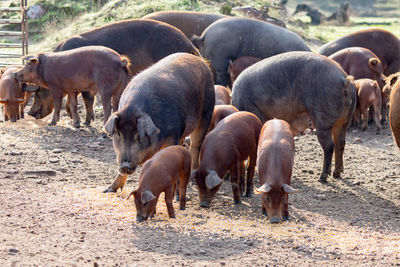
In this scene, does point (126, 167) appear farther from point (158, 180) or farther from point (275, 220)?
point (275, 220)

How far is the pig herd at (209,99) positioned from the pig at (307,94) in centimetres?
1

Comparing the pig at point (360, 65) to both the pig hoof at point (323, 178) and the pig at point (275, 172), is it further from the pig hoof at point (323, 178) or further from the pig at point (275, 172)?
the pig at point (275, 172)

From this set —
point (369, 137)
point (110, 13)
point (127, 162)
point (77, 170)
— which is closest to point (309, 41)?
point (110, 13)

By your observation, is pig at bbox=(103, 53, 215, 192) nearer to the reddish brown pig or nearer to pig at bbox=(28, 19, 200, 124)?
pig at bbox=(28, 19, 200, 124)

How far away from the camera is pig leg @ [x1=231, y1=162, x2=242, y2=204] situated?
6652 mm

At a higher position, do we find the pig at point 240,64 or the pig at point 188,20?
the pig at point 188,20

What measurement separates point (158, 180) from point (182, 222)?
453mm

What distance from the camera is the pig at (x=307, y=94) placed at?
7.47 m

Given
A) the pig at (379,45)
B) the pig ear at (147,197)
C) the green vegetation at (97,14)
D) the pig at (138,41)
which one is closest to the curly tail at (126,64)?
the pig at (138,41)

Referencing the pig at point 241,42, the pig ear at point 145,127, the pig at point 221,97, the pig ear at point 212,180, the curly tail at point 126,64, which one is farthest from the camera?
the pig at point 241,42

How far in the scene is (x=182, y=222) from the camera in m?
5.74

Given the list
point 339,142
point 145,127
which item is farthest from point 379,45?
point 145,127

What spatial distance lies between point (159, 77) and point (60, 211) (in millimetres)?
1815

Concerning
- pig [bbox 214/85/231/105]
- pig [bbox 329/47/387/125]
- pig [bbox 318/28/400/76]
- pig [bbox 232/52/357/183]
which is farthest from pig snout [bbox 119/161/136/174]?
pig [bbox 318/28/400/76]
